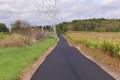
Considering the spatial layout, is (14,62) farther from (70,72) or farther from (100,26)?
(100,26)

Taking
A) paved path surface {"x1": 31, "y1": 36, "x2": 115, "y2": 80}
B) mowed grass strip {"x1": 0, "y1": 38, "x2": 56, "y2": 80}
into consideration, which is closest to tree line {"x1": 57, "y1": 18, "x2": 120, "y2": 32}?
mowed grass strip {"x1": 0, "y1": 38, "x2": 56, "y2": 80}

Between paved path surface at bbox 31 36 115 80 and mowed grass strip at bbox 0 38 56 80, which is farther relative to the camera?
mowed grass strip at bbox 0 38 56 80

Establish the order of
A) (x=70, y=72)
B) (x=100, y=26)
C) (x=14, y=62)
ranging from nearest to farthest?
(x=70, y=72) < (x=14, y=62) < (x=100, y=26)

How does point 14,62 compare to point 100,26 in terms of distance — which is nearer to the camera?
point 14,62

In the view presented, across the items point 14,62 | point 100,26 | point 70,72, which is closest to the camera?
point 70,72

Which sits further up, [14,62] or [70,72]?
[70,72]

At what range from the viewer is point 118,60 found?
83.5 ft

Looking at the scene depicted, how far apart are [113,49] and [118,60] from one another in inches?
138

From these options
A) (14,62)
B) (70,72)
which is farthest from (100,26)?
(70,72)

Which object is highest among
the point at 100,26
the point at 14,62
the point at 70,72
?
the point at 70,72

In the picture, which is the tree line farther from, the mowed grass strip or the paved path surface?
the paved path surface

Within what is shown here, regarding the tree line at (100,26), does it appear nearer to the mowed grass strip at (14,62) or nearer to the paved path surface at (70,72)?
the mowed grass strip at (14,62)

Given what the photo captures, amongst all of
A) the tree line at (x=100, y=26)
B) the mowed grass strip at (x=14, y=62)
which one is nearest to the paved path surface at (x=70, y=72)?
the mowed grass strip at (x=14, y=62)

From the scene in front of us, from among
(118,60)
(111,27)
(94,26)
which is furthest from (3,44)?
(94,26)
